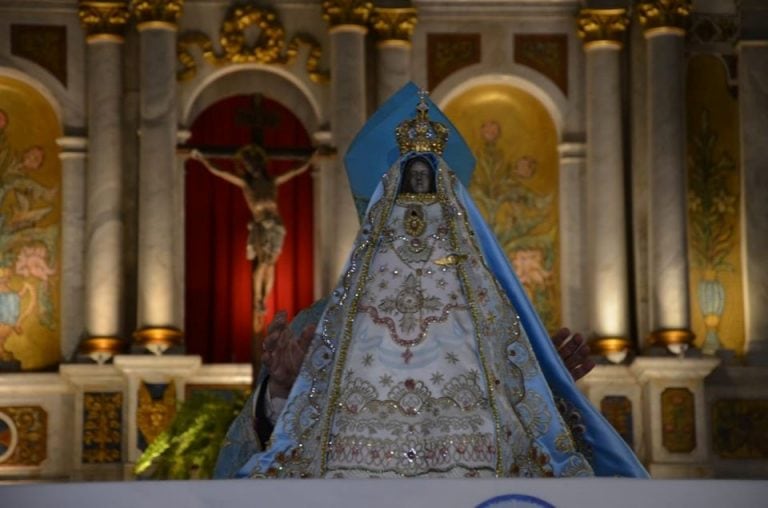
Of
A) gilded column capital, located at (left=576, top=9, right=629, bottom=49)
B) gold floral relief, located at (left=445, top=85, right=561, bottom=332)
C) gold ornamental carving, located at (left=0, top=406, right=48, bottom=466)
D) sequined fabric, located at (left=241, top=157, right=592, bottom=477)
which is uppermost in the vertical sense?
gilded column capital, located at (left=576, top=9, right=629, bottom=49)

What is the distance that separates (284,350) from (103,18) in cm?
1016

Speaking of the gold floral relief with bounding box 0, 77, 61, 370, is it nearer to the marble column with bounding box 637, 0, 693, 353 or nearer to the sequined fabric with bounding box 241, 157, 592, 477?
the marble column with bounding box 637, 0, 693, 353

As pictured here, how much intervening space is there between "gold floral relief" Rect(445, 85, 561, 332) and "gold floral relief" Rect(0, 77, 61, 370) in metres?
3.41

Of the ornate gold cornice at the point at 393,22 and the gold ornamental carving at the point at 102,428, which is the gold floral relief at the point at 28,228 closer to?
the gold ornamental carving at the point at 102,428

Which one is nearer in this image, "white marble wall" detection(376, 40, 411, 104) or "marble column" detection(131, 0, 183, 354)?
"marble column" detection(131, 0, 183, 354)

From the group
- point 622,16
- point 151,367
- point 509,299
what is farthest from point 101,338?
point 509,299

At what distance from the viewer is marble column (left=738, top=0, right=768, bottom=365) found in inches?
723

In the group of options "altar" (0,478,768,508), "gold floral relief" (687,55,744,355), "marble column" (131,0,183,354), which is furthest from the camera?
"gold floral relief" (687,55,744,355)

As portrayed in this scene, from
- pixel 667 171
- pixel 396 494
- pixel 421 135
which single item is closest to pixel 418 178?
pixel 421 135

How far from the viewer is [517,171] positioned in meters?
18.9

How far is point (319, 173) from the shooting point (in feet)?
60.8

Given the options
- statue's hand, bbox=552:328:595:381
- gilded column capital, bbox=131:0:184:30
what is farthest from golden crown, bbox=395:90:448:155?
gilded column capital, bbox=131:0:184:30

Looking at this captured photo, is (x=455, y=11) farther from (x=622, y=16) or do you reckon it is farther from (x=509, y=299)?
(x=509, y=299)

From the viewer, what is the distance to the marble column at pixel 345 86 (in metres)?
18.0
